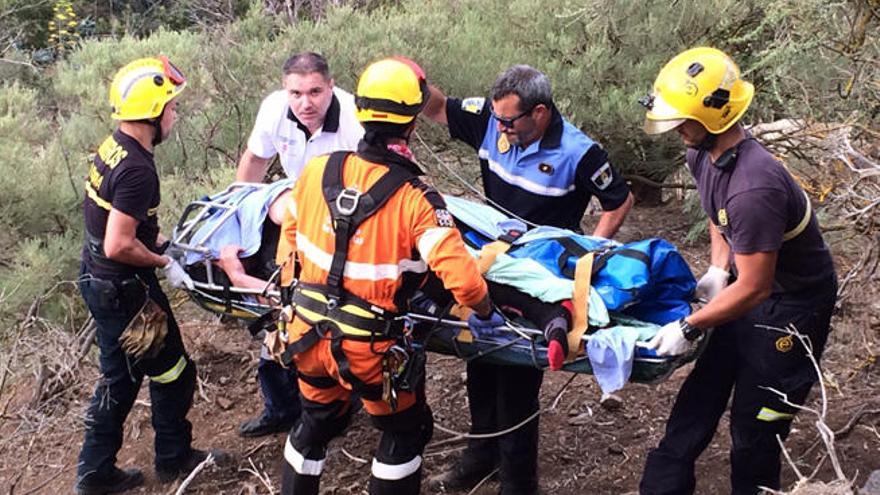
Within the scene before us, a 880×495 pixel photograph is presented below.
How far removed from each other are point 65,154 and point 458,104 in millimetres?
3508

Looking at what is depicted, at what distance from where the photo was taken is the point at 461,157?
705cm

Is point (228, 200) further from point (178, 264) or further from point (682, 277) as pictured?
point (682, 277)

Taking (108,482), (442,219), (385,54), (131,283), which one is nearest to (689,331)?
(442,219)

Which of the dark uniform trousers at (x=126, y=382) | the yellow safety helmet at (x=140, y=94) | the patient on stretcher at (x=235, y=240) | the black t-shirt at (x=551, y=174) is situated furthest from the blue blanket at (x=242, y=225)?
the black t-shirt at (x=551, y=174)

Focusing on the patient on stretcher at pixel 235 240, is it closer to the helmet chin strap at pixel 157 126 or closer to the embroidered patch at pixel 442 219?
the helmet chin strap at pixel 157 126

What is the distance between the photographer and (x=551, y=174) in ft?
12.5

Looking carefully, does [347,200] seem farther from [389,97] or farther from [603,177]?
[603,177]

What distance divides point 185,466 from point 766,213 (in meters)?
3.12

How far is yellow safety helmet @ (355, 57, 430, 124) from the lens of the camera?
306 cm

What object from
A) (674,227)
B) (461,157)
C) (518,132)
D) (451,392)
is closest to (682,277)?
(518,132)

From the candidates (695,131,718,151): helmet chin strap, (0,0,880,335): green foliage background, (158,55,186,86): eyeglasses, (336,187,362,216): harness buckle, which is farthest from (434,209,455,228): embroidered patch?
(0,0,880,335): green foliage background

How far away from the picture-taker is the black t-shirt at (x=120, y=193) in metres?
3.71

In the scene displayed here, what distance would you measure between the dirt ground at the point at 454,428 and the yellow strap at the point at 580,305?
1276 mm

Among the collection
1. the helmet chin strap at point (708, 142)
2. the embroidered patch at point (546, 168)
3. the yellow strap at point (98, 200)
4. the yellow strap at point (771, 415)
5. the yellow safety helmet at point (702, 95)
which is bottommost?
the yellow strap at point (771, 415)
